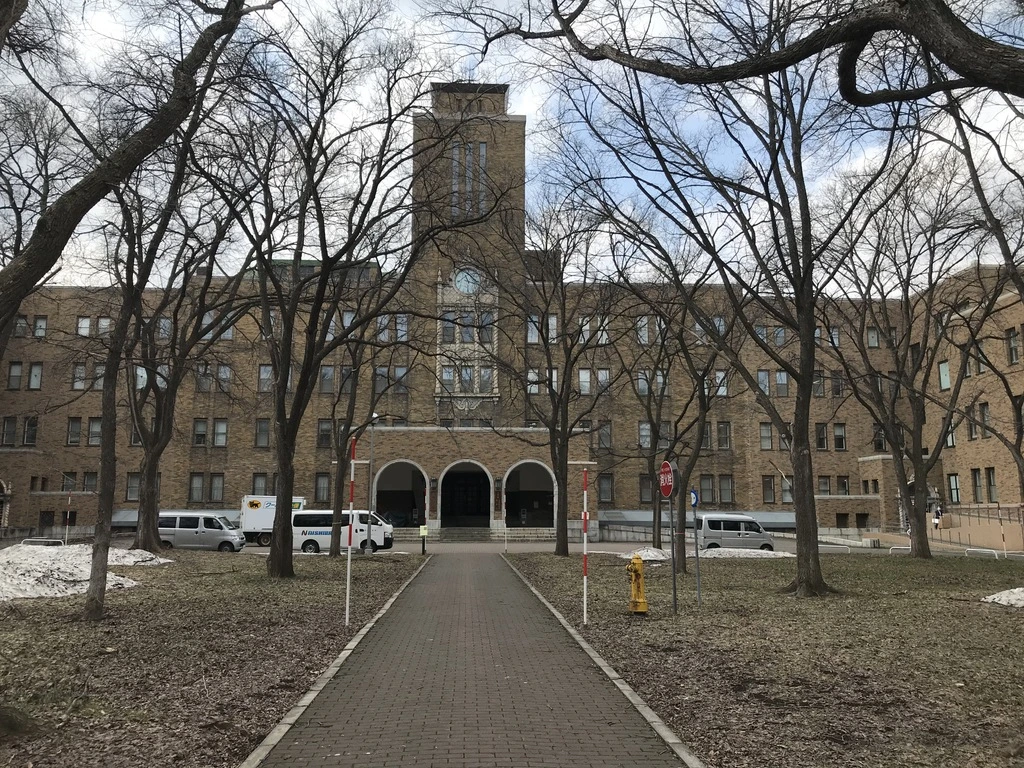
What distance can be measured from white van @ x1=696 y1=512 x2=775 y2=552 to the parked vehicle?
2040 centimetres

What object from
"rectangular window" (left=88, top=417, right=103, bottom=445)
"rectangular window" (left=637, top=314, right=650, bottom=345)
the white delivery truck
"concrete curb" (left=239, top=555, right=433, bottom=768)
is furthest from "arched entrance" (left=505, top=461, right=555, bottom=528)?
"concrete curb" (left=239, top=555, right=433, bottom=768)

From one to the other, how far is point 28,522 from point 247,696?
49585 millimetres

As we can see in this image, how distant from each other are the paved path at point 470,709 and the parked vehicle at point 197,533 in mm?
25375

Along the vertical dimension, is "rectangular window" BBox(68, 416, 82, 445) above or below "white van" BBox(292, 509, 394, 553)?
above

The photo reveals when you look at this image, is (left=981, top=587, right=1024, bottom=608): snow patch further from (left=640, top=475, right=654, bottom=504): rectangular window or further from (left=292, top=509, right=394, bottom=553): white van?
(left=640, top=475, right=654, bottom=504): rectangular window

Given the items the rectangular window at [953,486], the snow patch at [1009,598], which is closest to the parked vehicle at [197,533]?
the snow patch at [1009,598]

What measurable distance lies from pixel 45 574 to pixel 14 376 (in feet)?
140

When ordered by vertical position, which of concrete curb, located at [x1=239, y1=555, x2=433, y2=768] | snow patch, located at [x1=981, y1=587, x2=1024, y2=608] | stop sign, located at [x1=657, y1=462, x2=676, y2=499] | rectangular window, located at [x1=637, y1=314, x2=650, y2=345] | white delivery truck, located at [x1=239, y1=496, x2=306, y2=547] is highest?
rectangular window, located at [x1=637, y1=314, x2=650, y2=345]

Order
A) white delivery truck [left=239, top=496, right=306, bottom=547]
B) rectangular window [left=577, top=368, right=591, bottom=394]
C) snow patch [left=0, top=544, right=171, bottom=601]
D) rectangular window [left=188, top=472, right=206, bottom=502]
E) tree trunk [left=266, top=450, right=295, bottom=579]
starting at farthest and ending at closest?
1. rectangular window [left=577, top=368, right=591, bottom=394]
2. rectangular window [left=188, top=472, right=206, bottom=502]
3. white delivery truck [left=239, top=496, right=306, bottom=547]
4. tree trunk [left=266, top=450, right=295, bottom=579]
5. snow patch [left=0, top=544, right=171, bottom=601]

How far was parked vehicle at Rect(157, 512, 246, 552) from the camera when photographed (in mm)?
35781

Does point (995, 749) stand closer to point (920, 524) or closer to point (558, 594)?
point (558, 594)

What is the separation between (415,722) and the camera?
677cm

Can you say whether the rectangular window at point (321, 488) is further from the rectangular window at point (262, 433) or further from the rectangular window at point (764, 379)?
the rectangular window at point (764, 379)

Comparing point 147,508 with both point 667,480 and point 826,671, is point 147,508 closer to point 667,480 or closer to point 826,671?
point 667,480
